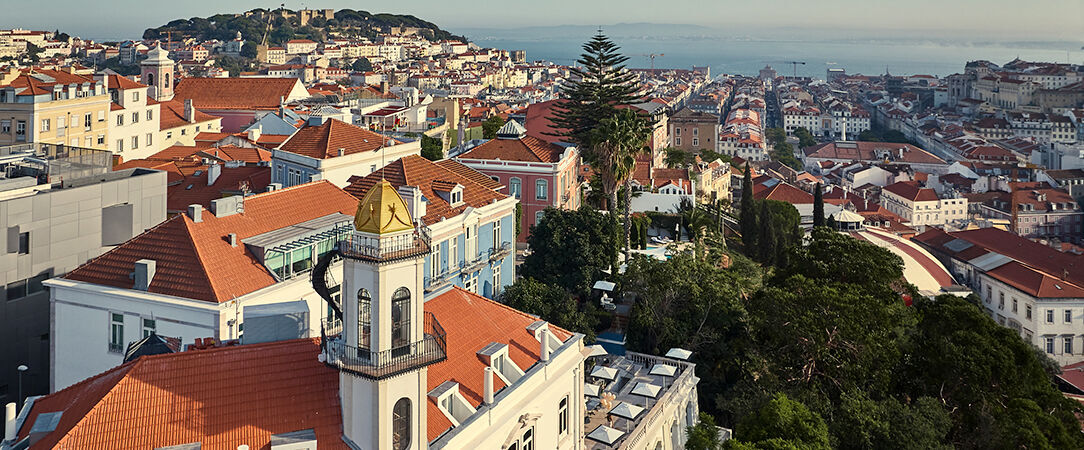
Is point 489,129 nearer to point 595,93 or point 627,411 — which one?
point 595,93

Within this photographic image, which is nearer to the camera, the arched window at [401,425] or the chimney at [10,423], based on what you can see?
the chimney at [10,423]

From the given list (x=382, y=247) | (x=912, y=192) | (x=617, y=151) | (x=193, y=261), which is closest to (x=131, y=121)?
(x=617, y=151)

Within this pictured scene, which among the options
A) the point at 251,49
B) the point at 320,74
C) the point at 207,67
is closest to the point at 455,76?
the point at 320,74

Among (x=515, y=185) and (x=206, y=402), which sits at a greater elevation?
(x=515, y=185)

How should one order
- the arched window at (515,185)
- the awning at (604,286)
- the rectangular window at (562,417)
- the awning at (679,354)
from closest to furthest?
the rectangular window at (562,417) → the awning at (679,354) → the awning at (604,286) → the arched window at (515,185)

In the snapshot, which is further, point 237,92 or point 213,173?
point 237,92

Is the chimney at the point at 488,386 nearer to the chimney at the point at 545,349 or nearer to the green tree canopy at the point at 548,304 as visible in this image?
the chimney at the point at 545,349

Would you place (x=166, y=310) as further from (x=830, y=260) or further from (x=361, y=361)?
(x=830, y=260)

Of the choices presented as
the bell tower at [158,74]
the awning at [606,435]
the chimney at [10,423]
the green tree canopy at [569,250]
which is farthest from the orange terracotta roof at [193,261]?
the bell tower at [158,74]
